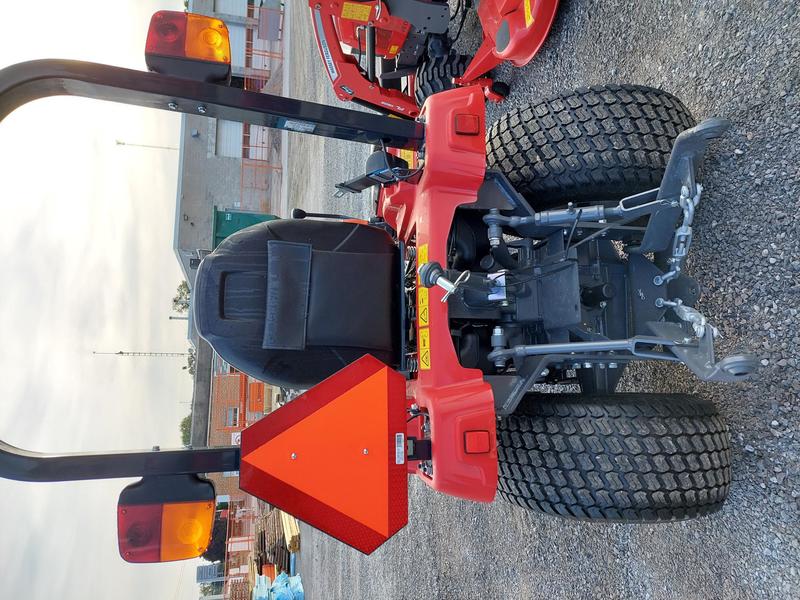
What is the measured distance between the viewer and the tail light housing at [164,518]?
158 cm

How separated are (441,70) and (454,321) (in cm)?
242

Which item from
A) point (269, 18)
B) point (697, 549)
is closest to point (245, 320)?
point (697, 549)

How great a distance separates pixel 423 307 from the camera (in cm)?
189

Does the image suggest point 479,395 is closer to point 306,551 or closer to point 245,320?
point 245,320

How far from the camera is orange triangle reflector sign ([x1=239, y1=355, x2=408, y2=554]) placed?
1.62 metres

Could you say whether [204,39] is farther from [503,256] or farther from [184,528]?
[184,528]

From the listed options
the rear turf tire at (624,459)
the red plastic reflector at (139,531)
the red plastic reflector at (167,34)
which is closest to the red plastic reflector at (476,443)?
the rear turf tire at (624,459)

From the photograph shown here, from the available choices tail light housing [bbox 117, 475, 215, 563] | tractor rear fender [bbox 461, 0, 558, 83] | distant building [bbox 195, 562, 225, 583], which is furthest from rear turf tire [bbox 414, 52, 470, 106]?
distant building [bbox 195, 562, 225, 583]

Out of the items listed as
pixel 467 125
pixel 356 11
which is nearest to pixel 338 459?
pixel 467 125

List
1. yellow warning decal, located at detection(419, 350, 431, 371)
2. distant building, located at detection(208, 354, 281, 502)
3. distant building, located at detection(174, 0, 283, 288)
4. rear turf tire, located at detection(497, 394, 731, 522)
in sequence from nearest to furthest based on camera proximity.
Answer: rear turf tire, located at detection(497, 394, 731, 522) → yellow warning decal, located at detection(419, 350, 431, 371) → distant building, located at detection(174, 0, 283, 288) → distant building, located at detection(208, 354, 281, 502)

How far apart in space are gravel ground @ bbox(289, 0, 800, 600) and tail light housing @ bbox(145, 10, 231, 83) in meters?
1.80

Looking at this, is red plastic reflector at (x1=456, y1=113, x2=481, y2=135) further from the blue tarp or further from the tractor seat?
the blue tarp

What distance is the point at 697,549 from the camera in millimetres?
2117

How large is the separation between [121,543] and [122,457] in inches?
9.6
